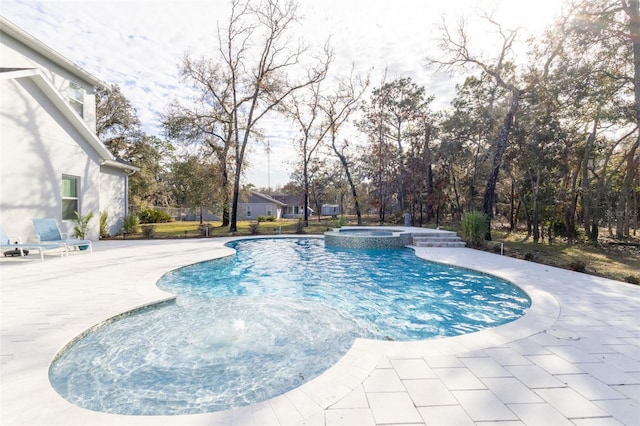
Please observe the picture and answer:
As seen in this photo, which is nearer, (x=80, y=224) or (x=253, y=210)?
(x=80, y=224)

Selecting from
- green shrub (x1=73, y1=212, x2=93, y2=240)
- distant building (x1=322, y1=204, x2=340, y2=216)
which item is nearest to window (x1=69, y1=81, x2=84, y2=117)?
green shrub (x1=73, y1=212, x2=93, y2=240)

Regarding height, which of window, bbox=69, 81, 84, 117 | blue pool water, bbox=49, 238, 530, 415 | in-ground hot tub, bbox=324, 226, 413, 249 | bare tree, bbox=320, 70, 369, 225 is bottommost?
blue pool water, bbox=49, 238, 530, 415

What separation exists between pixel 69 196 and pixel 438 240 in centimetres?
1465

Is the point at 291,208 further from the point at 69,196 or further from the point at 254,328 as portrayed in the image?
the point at 254,328

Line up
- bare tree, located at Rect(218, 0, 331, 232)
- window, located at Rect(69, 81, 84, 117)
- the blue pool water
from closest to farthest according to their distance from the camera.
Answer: the blue pool water → window, located at Rect(69, 81, 84, 117) → bare tree, located at Rect(218, 0, 331, 232)

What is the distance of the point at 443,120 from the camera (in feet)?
76.3

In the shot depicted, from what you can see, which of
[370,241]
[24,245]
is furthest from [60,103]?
[370,241]

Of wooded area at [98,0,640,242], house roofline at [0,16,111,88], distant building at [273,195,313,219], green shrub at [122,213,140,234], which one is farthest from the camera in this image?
distant building at [273,195,313,219]

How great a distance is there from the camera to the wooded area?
39.8 feet

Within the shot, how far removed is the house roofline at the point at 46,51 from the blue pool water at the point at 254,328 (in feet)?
32.1

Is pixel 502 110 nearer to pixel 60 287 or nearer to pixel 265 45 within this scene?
pixel 265 45

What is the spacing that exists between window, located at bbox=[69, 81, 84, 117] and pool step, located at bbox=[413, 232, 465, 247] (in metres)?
15.5

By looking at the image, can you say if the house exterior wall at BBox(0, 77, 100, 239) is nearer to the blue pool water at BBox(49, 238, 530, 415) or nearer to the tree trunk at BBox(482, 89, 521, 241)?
the blue pool water at BBox(49, 238, 530, 415)

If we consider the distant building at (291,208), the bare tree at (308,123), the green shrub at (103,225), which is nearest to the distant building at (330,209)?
the distant building at (291,208)
